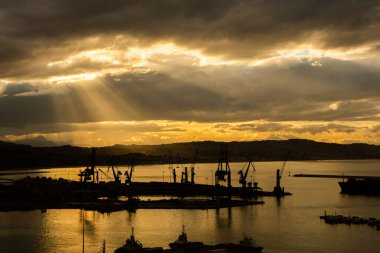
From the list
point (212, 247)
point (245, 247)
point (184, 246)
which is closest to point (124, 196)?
point (184, 246)

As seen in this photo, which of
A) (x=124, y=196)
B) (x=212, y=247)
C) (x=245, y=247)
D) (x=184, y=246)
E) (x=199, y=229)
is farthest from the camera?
(x=124, y=196)

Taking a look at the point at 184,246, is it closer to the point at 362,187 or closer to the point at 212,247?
the point at 212,247

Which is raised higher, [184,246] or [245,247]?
[184,246]

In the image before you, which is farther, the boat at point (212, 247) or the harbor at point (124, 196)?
the harbor at point (124, 196)

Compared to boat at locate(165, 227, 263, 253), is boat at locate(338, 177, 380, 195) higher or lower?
higher

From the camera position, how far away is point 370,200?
158000mm

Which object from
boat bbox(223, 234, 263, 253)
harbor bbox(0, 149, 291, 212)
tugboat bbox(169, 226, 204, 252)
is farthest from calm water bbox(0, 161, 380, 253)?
tugboat bbox(169, 226, 204, 252)

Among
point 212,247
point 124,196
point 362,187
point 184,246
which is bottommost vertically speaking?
point 212,247

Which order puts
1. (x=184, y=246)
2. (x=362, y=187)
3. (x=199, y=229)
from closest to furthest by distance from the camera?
(x=184, y=246) → (x=199, y=229) → (x=362, y=187)

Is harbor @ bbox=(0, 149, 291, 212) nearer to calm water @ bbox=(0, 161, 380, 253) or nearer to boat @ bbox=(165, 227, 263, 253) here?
calm water @ bbox=(0, 161, 380, 253)

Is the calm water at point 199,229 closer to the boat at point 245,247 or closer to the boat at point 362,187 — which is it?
the boat at point 245,247

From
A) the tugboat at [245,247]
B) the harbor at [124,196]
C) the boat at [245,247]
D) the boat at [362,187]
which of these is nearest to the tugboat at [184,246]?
the boat at [245,247]

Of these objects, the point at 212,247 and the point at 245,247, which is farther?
the point at 212,247

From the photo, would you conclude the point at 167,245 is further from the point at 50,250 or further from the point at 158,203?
the point at 158,203
